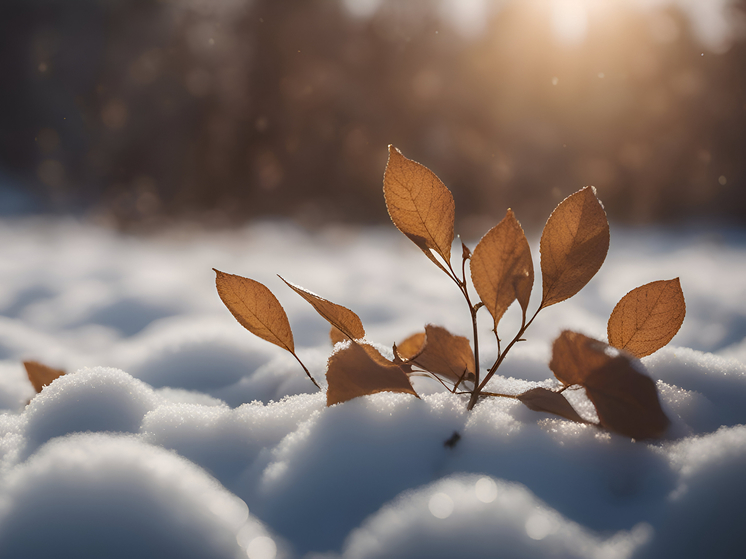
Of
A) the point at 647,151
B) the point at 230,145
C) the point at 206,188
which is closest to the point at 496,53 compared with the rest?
the point at 647,151

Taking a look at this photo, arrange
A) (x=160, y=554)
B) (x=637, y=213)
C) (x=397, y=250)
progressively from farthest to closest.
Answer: (x=637, y=213) → (x=397, y=250) → (x=160, y=554)

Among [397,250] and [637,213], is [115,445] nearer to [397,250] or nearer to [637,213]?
[397,250]

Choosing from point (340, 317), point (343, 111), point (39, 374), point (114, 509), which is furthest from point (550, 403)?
point (343, 111)

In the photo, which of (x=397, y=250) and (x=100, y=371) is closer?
(x=100, y=371)

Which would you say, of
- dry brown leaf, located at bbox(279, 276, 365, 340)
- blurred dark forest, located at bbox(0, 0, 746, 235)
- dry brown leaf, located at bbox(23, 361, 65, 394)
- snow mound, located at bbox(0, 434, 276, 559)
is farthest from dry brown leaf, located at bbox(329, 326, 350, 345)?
blurred dark forest, located at bbox(0, 0, 746, 235)

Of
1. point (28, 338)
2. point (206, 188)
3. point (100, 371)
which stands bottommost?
point (100, 371)

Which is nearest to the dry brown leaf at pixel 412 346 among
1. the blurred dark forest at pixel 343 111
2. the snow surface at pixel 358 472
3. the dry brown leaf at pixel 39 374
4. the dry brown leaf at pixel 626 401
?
the snow surface at pixel 358 472
